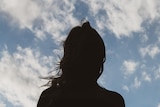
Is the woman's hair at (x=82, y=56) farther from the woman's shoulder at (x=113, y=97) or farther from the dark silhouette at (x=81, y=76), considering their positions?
the woman's shoulder at (x=113, y=97)

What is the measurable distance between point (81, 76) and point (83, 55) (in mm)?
313

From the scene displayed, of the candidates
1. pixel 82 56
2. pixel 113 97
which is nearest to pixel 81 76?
pixel 82 56

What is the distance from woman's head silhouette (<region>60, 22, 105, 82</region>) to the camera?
239 inches

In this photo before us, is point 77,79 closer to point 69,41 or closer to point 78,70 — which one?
point 78,70

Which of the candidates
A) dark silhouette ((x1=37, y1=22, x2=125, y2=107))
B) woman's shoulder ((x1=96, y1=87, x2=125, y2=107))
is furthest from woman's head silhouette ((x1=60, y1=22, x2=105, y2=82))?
woman's shoulder ((x1=96, y1=87, x2=125, y2=107))

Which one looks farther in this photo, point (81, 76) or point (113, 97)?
Result: point (81, 76)

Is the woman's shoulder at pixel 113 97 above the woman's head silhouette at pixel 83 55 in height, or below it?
below

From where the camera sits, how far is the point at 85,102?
6.11m

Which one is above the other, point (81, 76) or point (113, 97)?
point (81, 76)

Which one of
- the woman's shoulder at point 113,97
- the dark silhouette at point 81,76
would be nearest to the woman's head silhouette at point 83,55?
the dark silhouette at point 81,76

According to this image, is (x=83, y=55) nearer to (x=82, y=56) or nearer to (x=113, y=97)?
(x=82, y=56)

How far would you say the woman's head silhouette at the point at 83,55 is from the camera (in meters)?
6.08

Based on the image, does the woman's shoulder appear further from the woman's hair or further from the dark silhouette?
the woman's hair

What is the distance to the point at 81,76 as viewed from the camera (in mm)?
6195
